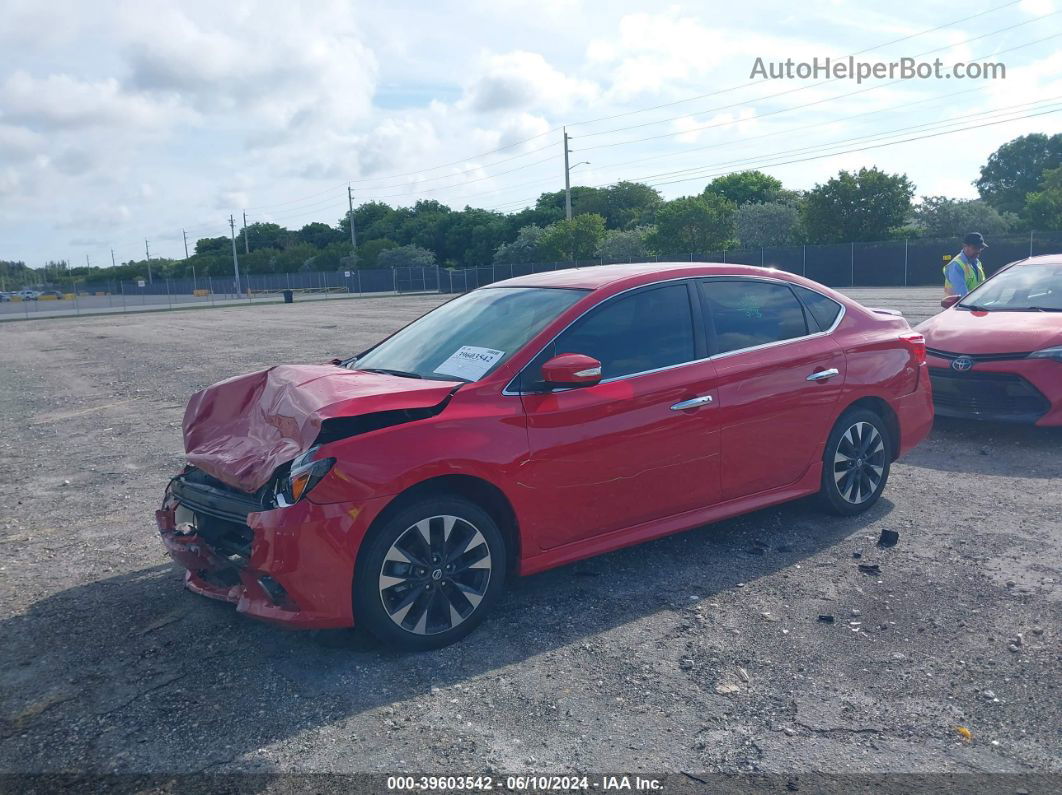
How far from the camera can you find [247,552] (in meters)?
4.05

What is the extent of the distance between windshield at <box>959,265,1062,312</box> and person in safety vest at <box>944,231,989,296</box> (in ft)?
5.42

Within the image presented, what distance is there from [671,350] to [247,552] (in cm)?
248

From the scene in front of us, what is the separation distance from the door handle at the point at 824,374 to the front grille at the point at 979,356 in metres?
3.10

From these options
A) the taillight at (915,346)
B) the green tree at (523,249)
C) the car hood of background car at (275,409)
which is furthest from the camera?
the green tree at (523,249)

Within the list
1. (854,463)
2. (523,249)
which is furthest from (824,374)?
(523,249)

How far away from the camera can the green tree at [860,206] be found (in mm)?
56531

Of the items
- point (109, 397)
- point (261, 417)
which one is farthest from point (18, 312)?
point (261, 417)

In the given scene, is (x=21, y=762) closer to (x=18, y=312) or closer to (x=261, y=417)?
(x=261, y=417)

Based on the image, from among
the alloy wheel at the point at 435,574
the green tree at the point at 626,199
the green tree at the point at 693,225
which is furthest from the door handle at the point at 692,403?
the green tree at the point at 626,199

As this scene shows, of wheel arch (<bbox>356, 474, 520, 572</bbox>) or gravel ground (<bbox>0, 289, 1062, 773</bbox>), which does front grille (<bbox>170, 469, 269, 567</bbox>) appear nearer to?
gravel ground (<bbox>0, 289, 1062, 773</bbox>)

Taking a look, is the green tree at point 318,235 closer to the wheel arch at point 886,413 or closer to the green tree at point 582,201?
the green tree at point 582,201

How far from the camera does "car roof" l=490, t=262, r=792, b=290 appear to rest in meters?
5.05

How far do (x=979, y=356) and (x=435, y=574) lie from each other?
5.98m

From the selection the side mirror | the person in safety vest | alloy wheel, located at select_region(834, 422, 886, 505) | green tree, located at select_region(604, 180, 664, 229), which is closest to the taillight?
alloy wheel, located at select_region(834, 422, 886, 505)
